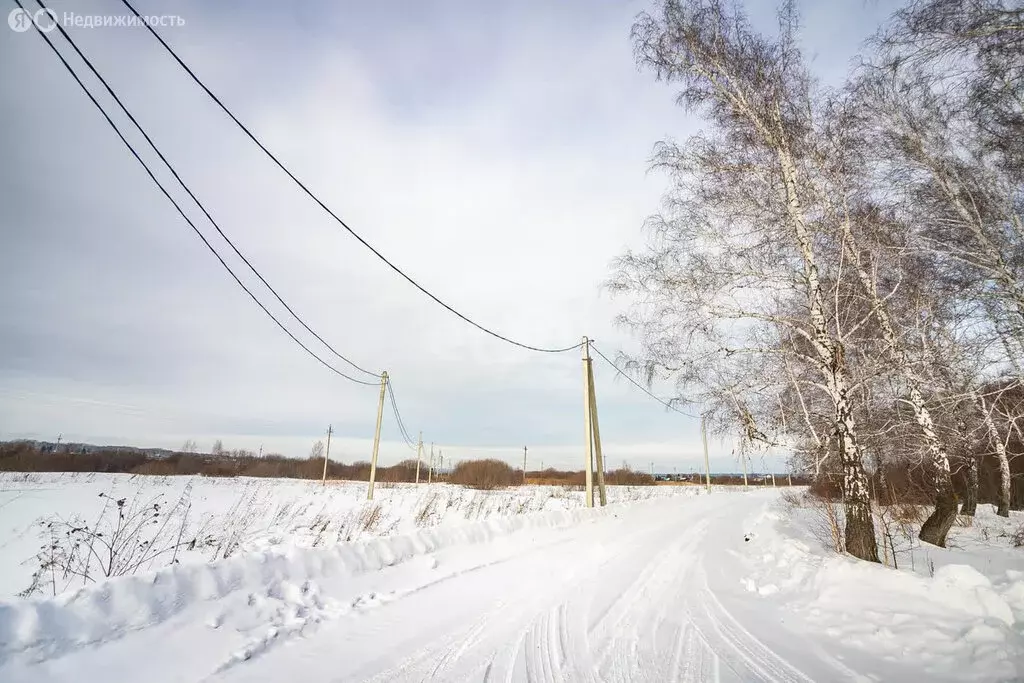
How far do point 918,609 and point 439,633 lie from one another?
13.6ft

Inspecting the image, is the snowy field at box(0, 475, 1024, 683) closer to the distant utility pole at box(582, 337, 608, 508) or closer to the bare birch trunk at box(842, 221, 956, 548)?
the bare birch trunk at box(842, 221, 956, 548)

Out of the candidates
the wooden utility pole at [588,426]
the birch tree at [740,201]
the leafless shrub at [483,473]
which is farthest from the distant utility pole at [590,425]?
the leafless shrub at [483,473]

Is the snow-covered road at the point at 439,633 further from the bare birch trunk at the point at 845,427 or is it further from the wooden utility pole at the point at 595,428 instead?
the wooden utility pole at the point at 595,428

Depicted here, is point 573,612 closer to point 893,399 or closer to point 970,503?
point 893,399

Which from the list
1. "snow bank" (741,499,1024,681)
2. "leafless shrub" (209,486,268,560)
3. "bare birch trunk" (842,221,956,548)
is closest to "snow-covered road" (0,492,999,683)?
"snow bank" (741,499,1024,681)

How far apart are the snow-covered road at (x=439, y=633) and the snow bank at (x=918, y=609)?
0.41 meters

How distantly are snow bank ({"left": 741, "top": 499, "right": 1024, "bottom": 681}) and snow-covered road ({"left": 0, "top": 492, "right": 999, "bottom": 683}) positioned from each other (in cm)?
41

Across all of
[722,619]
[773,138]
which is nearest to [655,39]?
[773,138]

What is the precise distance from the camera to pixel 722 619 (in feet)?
13.5

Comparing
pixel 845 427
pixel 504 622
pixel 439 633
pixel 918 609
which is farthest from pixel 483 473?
pixel 918 609

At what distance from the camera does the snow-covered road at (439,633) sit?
271 cm

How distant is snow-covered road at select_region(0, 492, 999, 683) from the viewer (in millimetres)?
2709

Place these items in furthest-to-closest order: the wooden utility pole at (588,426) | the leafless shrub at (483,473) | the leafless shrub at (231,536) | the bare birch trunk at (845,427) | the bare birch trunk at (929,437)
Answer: the leafless shrub at (483,473) → the wooden utility pole at (588,426) → the bare birch trunk at (929,437) → the bare birch trunk at (845,427) → the leafless shrub at (231,536)

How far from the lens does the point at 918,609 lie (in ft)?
12.4
